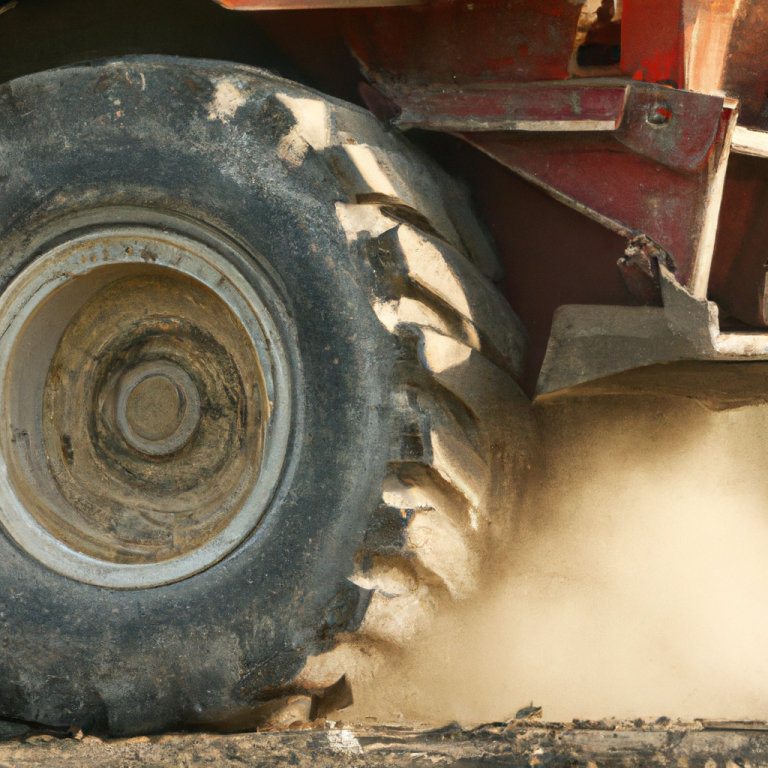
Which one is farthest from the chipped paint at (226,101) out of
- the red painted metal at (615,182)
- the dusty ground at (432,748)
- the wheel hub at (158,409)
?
the dusty ground at (432,748)

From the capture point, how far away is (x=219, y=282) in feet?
5.32

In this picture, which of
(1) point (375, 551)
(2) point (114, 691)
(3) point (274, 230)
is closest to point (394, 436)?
(1) point (375, 551)

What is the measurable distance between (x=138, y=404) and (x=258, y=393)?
432 mm

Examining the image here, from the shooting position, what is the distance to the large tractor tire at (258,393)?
1538 millimetres

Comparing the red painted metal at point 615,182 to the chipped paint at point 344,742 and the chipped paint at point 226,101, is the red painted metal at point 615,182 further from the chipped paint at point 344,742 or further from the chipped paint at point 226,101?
the chipped paint at point 344,742

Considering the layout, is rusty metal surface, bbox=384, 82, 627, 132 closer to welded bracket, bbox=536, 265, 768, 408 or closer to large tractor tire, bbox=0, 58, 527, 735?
large tractor tire, bbox=0, 58, 527, 735

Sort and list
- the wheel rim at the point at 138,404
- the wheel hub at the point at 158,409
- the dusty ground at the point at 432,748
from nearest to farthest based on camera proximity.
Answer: the dusty ground at the point at 432,748 < the wheel rim at the point at 138,404 < the wheel hub at the point at 158,409

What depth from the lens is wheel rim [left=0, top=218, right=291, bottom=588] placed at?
1617mm

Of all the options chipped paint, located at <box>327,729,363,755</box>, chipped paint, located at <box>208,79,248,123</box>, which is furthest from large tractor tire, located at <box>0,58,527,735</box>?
chipped paint, located at <box>327,729,363,755</box>

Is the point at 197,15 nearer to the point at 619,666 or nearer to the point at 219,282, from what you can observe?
the point at 219,282

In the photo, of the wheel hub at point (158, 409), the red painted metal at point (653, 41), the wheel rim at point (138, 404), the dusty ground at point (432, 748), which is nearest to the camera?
the dusty ground at point (432, 748)

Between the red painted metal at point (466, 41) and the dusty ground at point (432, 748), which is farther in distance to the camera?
the red painted metal at point (466, 41)

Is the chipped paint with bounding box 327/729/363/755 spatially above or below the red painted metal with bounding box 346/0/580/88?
below

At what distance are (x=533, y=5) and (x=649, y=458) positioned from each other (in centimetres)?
113
